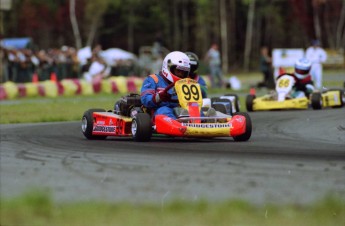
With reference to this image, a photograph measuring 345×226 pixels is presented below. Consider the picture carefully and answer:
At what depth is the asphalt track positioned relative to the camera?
7.09 meters

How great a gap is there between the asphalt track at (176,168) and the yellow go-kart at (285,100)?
618cm

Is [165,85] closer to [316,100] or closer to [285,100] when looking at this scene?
[285,100]

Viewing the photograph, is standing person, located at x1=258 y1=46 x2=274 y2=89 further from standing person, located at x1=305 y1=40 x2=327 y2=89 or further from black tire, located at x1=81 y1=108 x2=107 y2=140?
black tire, located at x1=81 y1=108 x2=107 y2=140

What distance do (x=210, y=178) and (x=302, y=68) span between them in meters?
12.2

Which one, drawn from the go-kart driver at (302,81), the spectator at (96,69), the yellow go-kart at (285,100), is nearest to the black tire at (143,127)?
the yellow go-kart at (285,100)

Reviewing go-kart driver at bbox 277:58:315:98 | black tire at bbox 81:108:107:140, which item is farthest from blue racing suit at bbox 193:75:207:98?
go-kart driver at bbox 277:58:315:98

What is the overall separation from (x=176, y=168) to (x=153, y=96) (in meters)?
3.56

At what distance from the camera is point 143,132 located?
443 inches

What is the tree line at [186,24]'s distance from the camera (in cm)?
6150

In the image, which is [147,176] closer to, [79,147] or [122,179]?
[122,179]

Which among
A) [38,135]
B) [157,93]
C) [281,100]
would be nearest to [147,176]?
[157,93]

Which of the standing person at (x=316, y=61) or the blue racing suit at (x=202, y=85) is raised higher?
the standing person at (x=316, y=61)

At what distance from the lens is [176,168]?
8445 millimetres

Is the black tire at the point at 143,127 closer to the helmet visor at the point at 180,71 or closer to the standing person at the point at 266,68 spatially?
the helmet visor at the point at 180,71
